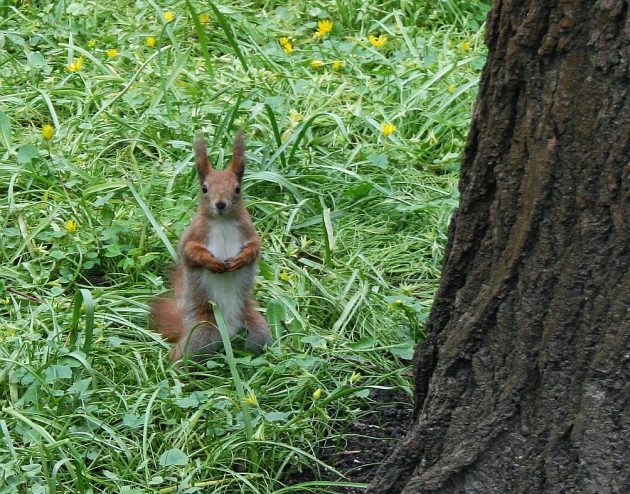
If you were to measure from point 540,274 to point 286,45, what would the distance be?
3.70 m

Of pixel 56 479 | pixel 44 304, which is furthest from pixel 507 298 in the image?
pixel 44 304

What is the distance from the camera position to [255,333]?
4215 mm

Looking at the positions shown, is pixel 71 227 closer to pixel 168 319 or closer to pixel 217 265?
pixel 168 319

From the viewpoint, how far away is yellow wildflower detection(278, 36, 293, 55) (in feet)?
20.1

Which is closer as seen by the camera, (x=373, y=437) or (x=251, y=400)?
(x=251, y=400)

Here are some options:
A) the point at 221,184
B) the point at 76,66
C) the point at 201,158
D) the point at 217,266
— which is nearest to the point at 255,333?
the point at 217,266

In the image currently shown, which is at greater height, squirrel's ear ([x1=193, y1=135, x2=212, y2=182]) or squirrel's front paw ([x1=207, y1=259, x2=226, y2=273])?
squirrel's ear ([x1=193, y1=135, x2=212, y2=182])

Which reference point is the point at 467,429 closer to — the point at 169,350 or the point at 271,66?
the point at 169,350

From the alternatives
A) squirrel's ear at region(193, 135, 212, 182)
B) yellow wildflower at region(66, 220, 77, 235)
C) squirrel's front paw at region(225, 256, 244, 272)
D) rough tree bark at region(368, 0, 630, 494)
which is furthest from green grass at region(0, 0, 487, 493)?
rough tree bark at region(368, 0, 630, 494)

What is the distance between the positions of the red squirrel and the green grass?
97mm

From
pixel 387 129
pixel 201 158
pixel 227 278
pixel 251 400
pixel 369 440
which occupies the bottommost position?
pixel 369 440

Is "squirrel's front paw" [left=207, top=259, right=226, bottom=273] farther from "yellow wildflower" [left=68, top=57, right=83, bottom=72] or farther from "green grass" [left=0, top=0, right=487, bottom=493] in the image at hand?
"yellow wildflower" [left=68, top=57, right=83, bottom=72]

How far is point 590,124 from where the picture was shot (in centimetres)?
249

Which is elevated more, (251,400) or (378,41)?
(378,41)
